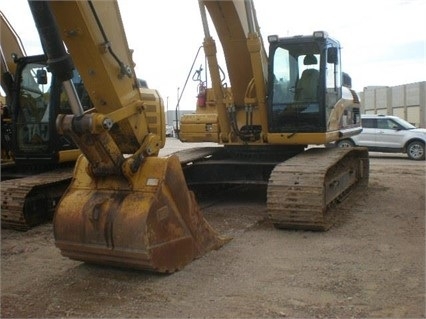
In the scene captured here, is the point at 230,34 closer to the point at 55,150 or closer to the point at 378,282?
the point at 55,150

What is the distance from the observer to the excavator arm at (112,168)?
4.68 meters

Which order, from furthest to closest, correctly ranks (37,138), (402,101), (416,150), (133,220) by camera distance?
(402,101)
(416,150)
(37,138)
(133,220)

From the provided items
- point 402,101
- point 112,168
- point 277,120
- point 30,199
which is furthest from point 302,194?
point 402,101

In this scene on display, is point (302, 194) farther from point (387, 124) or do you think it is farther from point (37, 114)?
point (387, 124)

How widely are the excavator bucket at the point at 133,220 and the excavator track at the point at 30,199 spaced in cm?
245

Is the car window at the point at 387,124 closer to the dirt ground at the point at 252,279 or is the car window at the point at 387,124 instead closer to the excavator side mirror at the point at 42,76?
the dirt ground at the point at 252,279

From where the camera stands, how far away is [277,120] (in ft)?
26.8

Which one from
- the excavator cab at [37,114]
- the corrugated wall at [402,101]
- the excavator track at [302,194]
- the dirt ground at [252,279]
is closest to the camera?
the dirt ground at [252,279]

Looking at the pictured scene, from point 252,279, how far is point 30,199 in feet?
13.2

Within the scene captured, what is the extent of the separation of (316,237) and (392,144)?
40.6 feet

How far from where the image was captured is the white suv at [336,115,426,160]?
17625 mm

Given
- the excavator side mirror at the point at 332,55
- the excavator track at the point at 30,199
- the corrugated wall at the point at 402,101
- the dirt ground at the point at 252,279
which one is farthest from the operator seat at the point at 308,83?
the corrugated wall at the point at 402,101

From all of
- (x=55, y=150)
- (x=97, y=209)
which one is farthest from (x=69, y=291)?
(x=55, y=150)

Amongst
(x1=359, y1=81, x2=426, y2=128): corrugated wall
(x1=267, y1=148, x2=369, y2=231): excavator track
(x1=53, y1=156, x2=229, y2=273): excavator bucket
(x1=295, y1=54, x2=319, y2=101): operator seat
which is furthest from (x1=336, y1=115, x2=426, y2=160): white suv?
(x1=53, y1=156, x2=229, y2=273): excavator bucket
